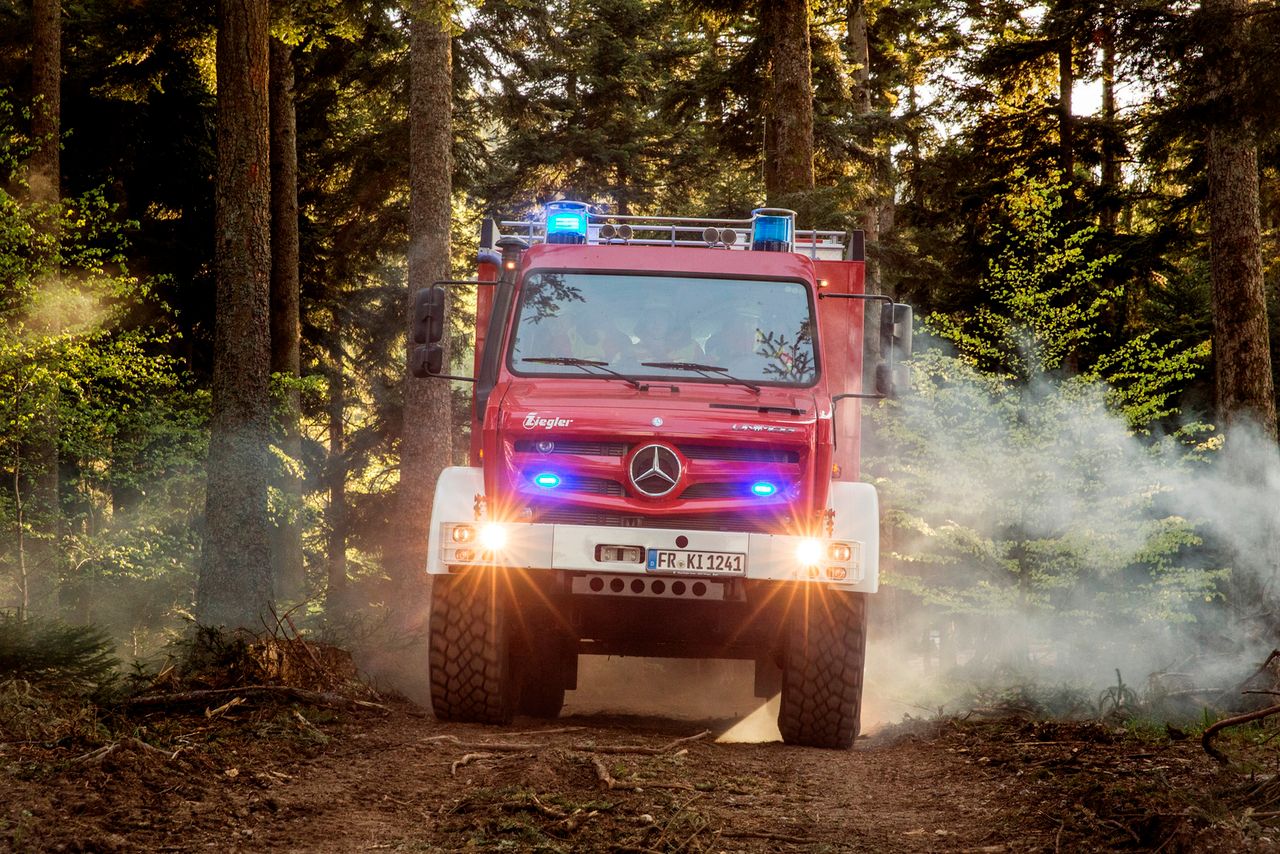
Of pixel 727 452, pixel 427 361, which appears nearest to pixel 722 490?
pixel 727 452

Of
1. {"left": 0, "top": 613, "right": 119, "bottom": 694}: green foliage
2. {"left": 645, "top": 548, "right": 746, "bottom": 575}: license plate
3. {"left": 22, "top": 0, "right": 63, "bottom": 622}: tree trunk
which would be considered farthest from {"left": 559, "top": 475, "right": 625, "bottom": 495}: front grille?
{"left": 22, "top": 0, "right": 63, "bottom": 622}: tree trunk

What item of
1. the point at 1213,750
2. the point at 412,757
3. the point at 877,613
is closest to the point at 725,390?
the point at 412,757

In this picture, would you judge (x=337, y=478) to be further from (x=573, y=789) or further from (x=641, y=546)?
(x=573, y=789)

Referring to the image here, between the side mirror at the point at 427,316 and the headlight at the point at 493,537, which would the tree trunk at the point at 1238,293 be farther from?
the headlight at the point at 493,537

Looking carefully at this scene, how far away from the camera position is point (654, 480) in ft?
25.8

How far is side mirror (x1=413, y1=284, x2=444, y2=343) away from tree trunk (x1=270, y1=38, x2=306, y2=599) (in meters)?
12.4

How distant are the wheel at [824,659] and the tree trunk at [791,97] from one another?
11.8 metres

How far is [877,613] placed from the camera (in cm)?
2155

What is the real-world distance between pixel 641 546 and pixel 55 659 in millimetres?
4395

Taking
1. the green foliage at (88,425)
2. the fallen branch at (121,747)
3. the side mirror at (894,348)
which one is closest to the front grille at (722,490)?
the side mirror at (894,348)

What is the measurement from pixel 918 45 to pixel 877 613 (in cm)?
1542

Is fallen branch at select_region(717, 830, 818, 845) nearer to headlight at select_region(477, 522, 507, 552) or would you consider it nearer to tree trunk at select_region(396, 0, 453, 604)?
headlight at select_region(477, 522, 507, 552)

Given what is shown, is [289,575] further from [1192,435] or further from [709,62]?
[1192,435]

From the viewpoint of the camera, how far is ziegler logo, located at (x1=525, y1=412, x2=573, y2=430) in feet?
26.1
